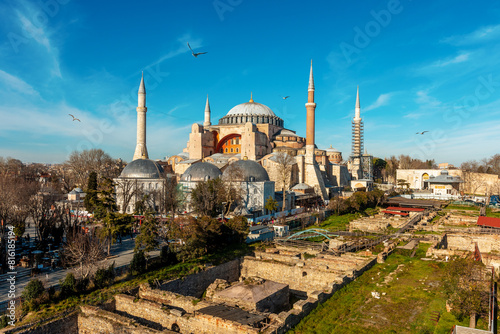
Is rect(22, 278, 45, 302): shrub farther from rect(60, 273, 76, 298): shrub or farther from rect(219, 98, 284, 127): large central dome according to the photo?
rect(219, 98, 284, 127): large central dome

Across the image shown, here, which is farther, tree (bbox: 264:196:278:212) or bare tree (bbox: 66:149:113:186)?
bare tree (bbox: 66:149:113:186)

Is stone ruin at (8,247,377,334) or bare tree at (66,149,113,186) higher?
bare tree at (66,149,113,186)

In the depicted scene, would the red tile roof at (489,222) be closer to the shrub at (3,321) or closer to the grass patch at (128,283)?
the grass patch at (128,283)

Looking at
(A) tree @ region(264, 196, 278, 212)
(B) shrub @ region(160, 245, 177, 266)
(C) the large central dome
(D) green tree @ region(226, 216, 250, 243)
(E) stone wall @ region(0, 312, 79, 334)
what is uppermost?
(C) the large central dome

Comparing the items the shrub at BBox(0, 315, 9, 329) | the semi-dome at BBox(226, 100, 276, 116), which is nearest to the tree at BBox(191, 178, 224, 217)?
the shrub at BBox(0, 315, 9, 329)

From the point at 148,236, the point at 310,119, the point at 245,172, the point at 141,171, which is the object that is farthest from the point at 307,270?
the point at 310,119

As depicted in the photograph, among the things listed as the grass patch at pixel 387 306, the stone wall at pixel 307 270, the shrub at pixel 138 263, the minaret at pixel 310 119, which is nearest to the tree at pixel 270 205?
the stone wall at pixel 307 270

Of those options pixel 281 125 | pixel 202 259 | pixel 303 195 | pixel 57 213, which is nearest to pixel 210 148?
pixel 281 125
